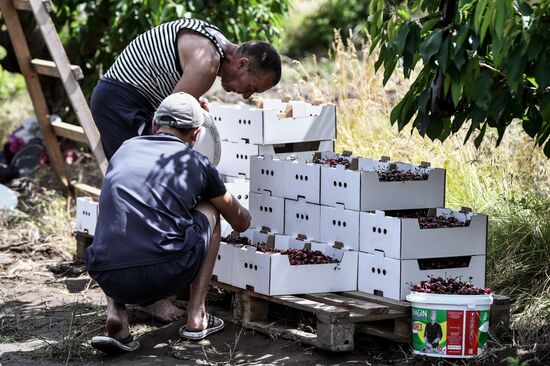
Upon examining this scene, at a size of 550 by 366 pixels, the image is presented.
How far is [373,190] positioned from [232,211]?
70 cm

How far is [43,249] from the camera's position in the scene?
263 inches

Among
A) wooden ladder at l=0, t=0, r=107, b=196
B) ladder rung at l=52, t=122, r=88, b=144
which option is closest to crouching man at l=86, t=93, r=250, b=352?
wooden ladder at l=0, t=0, r=107, b=196

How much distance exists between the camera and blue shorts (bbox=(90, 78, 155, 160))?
5203mm

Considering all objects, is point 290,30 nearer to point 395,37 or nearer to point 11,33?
point 11,33

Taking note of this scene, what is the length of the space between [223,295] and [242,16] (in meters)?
3.08

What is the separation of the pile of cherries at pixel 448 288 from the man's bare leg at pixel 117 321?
132cm

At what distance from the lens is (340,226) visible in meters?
4.90

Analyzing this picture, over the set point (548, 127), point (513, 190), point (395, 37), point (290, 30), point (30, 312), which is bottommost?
point (30, 312)

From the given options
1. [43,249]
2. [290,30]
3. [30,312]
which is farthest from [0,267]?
[290,30]

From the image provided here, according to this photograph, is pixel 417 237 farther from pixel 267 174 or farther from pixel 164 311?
pixel 164 311

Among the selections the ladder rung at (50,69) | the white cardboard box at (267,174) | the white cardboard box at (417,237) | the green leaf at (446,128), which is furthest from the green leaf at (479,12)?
the ladder rung at (50,69)

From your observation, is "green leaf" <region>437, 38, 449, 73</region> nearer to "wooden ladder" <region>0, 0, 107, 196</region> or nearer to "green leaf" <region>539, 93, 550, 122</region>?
"green leaf" <region>539, 93, 550, 122</region>

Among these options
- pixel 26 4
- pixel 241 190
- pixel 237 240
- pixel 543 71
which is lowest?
pixel 237 240

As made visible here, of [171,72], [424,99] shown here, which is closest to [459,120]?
[424,99]
